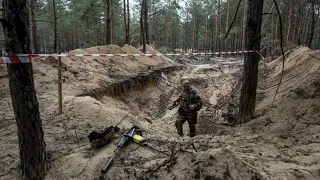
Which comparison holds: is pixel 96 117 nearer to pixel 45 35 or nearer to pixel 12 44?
pixel 12 44

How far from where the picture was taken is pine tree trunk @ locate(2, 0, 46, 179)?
306 cm

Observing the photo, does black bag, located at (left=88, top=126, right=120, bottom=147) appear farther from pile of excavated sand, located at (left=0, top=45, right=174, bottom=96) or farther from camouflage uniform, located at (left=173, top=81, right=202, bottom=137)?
pile of excavated sand, located at (left=0, top=45, right=174, bottom=96)

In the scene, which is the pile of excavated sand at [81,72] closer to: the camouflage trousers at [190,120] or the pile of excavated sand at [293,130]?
the camouflage trousers at [190,120]

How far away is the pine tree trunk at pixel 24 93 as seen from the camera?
3064 mm

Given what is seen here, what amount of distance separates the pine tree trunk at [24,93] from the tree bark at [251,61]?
4.97m

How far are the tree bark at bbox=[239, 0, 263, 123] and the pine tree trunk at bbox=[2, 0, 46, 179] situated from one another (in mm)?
4969

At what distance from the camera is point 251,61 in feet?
19.9

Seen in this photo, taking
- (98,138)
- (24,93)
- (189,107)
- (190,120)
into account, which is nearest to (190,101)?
(189,107)

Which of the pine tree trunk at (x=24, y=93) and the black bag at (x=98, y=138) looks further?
the black bag at (x=98, y=138)

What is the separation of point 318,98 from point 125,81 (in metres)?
7.85

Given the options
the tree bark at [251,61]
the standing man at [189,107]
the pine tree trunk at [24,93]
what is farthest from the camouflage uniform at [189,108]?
the pine tree trunk at [24,93]

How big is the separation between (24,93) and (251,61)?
206 inches

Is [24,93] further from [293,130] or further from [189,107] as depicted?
[293,130]

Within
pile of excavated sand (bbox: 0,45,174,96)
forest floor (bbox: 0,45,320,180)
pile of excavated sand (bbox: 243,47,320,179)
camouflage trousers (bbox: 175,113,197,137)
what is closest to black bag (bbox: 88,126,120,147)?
forest floor (bbox: 0,45,320,180)
